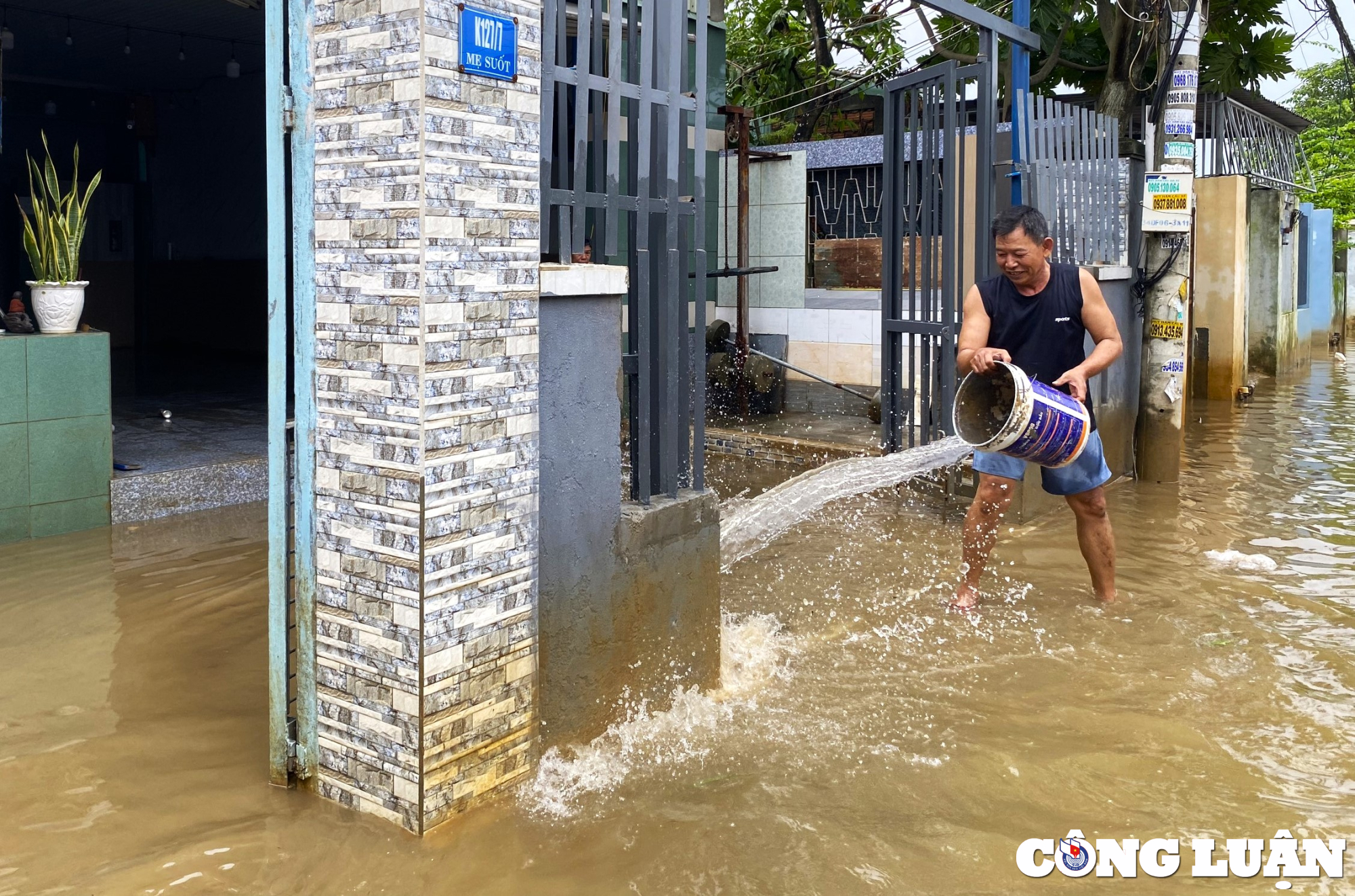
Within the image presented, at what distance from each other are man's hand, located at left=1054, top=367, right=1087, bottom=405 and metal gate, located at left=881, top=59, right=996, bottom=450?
2.02 meters

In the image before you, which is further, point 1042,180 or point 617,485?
point 1042,180

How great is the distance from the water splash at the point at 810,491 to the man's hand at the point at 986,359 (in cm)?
158

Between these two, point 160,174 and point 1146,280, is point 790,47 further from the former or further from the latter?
point 1146,280

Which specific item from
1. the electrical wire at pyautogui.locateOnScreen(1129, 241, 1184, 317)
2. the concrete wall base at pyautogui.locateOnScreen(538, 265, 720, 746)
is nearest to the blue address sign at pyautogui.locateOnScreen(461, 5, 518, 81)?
the concrete wall base at pyautogui.locateOnScreen(538, 265, 720, 746)

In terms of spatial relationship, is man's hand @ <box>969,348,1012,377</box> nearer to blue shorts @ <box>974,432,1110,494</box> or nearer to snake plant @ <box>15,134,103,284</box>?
blue shorts @ <box>974,432,1110,494</box>

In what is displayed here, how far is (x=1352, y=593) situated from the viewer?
18.1ft

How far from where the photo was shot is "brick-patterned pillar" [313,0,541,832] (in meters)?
2.98

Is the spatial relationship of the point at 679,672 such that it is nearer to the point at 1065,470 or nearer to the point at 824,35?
the point at 1065,470

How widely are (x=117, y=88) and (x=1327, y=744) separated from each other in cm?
1479

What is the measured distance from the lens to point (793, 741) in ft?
12.5

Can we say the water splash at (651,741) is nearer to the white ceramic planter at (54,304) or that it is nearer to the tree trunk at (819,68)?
the white ceramic planter at (54,304)

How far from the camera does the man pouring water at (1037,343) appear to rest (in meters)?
5.03

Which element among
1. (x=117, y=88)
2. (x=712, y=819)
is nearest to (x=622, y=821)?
(x=712, y=819)

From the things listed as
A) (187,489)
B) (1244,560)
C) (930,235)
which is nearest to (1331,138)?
(930,235)
